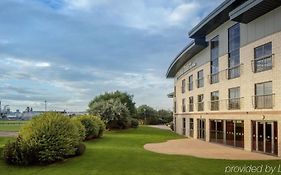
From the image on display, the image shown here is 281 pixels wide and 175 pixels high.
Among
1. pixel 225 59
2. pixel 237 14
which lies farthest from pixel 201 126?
pixel 237 14

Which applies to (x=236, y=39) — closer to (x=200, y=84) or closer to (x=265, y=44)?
(x=265, y=44)

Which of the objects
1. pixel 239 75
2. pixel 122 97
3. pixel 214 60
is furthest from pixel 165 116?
pixel 239 75

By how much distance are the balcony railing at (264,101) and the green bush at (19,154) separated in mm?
13257

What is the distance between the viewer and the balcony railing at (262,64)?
20958 millimetres

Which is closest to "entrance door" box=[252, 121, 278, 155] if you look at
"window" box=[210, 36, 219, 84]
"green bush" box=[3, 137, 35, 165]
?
"window" box=[210, 36, 219, 84]

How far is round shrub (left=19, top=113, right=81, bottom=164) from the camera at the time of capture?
629 inches

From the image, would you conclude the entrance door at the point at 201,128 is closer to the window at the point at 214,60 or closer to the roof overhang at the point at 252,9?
the window at the point at 214,60

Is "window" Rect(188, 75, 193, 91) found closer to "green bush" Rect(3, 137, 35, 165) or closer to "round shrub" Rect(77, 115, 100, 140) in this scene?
"round shrub" Rect(77, 115, 100, 140)

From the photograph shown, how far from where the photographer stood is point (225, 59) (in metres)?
27.7

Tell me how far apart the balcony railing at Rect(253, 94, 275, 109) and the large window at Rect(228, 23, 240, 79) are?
11.0 ft

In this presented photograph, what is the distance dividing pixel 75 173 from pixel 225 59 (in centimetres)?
1755

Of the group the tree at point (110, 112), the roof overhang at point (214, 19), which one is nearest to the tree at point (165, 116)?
the tree at point (110, 112)

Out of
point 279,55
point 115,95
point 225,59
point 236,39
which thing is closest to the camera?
point 279,55

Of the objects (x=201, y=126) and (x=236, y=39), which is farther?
(x=201, y=126)
